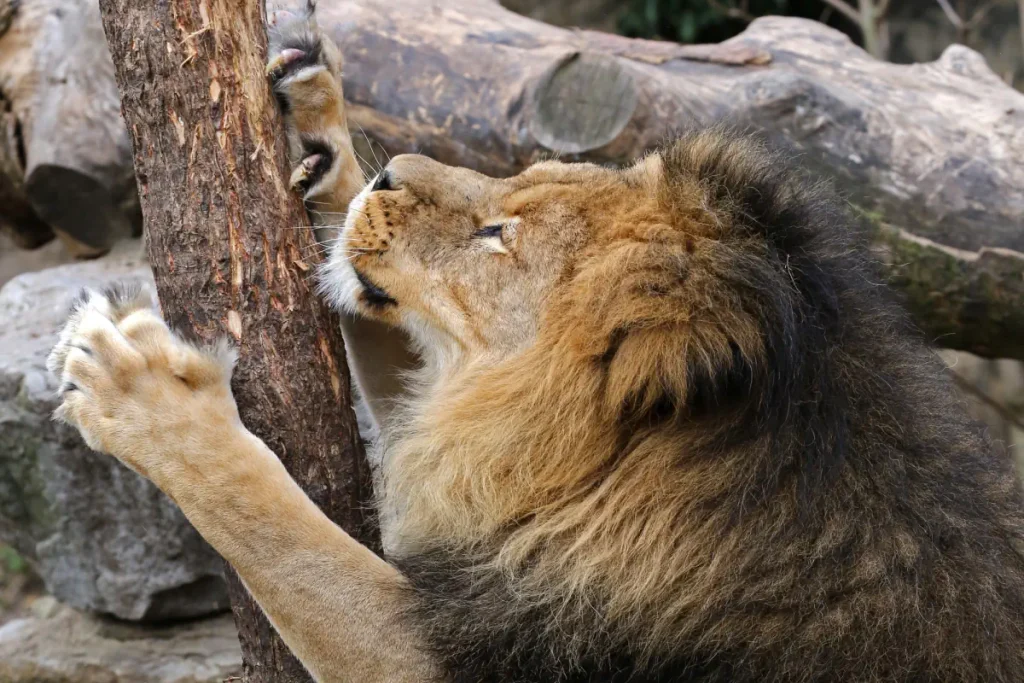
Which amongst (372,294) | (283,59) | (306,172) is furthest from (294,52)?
(372,294)

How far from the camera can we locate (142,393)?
248 cm

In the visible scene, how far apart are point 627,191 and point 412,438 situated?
0.84 m

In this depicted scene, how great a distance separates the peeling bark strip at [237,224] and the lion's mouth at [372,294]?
0.11 meters

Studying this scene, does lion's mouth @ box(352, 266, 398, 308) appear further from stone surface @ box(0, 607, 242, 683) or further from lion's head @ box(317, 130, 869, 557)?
stone surface @ box(0, 607, 242, 683)

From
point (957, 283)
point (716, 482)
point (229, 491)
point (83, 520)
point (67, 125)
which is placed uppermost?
point (716, 482)

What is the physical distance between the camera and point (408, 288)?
2.75 m

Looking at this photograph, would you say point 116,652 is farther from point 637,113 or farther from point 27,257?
point 637,113

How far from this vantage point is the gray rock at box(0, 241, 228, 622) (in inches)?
187

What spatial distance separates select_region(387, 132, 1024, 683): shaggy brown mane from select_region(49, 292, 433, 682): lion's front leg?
0.52 feet

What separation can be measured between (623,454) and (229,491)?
915 millimetres

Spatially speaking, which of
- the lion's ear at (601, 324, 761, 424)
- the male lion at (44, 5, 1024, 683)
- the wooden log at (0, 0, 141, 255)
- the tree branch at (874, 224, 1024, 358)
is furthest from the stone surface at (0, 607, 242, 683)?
the tree branch at (874, 224, 1024, 358)

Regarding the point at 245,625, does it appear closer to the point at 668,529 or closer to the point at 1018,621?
the point at 668,529

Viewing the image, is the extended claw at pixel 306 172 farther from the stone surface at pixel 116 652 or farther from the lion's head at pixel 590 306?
the stone surface at pixel 116 652

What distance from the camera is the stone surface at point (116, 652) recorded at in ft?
16.5
